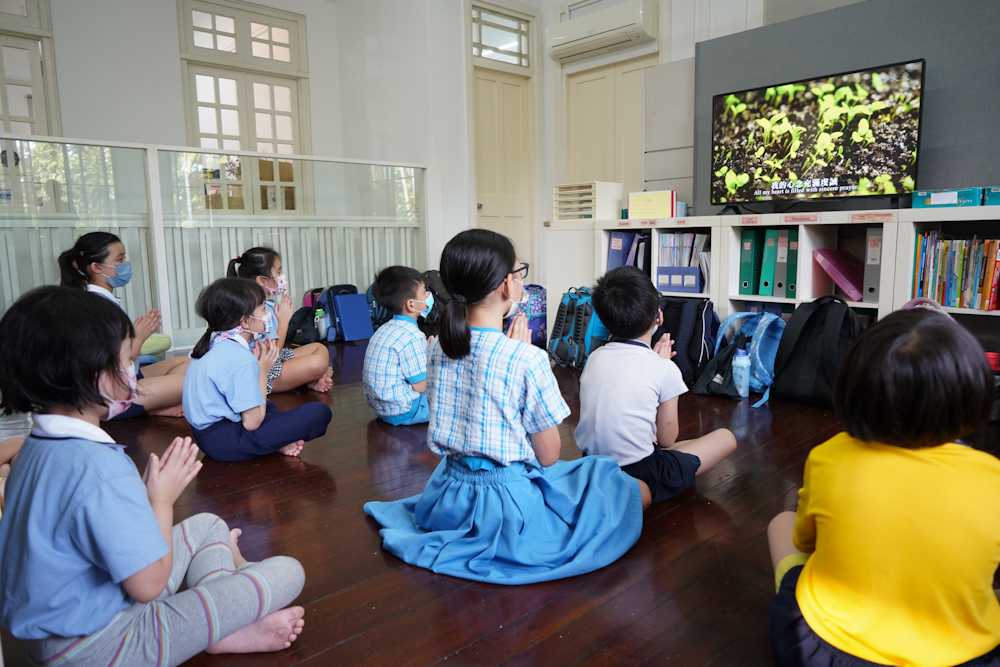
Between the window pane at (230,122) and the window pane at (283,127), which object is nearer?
the window pane at (230,122)

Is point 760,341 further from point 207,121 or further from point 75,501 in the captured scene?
point 207,121

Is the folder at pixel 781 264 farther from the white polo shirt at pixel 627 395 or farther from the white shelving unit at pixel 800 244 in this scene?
the white polo shirt at pixel 627 395

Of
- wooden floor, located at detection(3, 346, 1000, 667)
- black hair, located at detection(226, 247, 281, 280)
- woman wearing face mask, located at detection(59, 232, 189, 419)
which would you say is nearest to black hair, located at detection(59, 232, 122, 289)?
woman wearing face mask, located at detection(59, 232, 189, 419)

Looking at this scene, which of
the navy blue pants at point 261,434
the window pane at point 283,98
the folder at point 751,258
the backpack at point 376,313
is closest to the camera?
the navy blue pants at point 261,434

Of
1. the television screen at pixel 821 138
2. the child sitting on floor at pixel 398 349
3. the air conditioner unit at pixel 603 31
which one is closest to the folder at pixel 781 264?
the television screen at pixel 821 138

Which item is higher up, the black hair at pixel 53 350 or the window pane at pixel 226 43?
the window pane at pixel 226 43

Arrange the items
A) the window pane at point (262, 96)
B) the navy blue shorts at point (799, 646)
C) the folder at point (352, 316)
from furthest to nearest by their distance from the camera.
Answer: the window pane at point (262, 96)
the folder at point (352, 316)
the navy blue shorts at point (799, 646)

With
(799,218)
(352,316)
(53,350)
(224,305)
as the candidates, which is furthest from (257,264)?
(799,218)

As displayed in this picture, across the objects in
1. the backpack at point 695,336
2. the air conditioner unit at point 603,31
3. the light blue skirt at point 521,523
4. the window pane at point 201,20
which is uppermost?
the window pane at point 201,20

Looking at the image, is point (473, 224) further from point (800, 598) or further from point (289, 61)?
point (800, 598)

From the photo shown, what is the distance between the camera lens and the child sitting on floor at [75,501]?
1004mm

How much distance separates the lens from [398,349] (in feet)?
9.12

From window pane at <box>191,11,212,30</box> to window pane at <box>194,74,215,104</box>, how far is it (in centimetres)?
42

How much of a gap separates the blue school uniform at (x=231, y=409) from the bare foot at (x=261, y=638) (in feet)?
3.67
